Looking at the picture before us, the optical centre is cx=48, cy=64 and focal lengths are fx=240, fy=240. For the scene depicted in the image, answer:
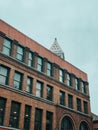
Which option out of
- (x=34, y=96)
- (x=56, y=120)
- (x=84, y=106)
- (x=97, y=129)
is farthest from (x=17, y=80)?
(x=97, y=129)

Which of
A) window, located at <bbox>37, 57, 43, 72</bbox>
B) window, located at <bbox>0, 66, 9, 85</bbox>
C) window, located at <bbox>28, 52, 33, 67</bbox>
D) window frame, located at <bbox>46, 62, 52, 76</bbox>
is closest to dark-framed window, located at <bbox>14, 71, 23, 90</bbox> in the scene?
window, located at <bbox>0, 66, 9, 85</bbox>

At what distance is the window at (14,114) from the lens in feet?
90.7

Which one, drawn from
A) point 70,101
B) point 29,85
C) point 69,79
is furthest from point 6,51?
point 70,101

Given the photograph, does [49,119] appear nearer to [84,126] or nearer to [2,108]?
[2,108]

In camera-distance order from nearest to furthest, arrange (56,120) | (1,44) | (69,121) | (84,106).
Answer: (1,44), (56,120), (69,121), (84,106)

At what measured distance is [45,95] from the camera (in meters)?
33.6

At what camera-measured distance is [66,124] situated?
1406 inches

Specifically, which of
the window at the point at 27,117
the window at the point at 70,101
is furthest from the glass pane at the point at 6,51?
the window at the point at 70,101

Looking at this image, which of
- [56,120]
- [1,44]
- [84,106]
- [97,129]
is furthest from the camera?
[97,129]

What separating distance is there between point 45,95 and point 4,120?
8554 mm

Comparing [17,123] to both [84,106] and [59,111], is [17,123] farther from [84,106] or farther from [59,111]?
[84,106]

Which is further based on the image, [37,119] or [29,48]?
[29,48]

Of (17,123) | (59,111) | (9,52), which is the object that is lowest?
(17,123)

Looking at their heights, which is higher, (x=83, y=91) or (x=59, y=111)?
(x=83, y=91)
